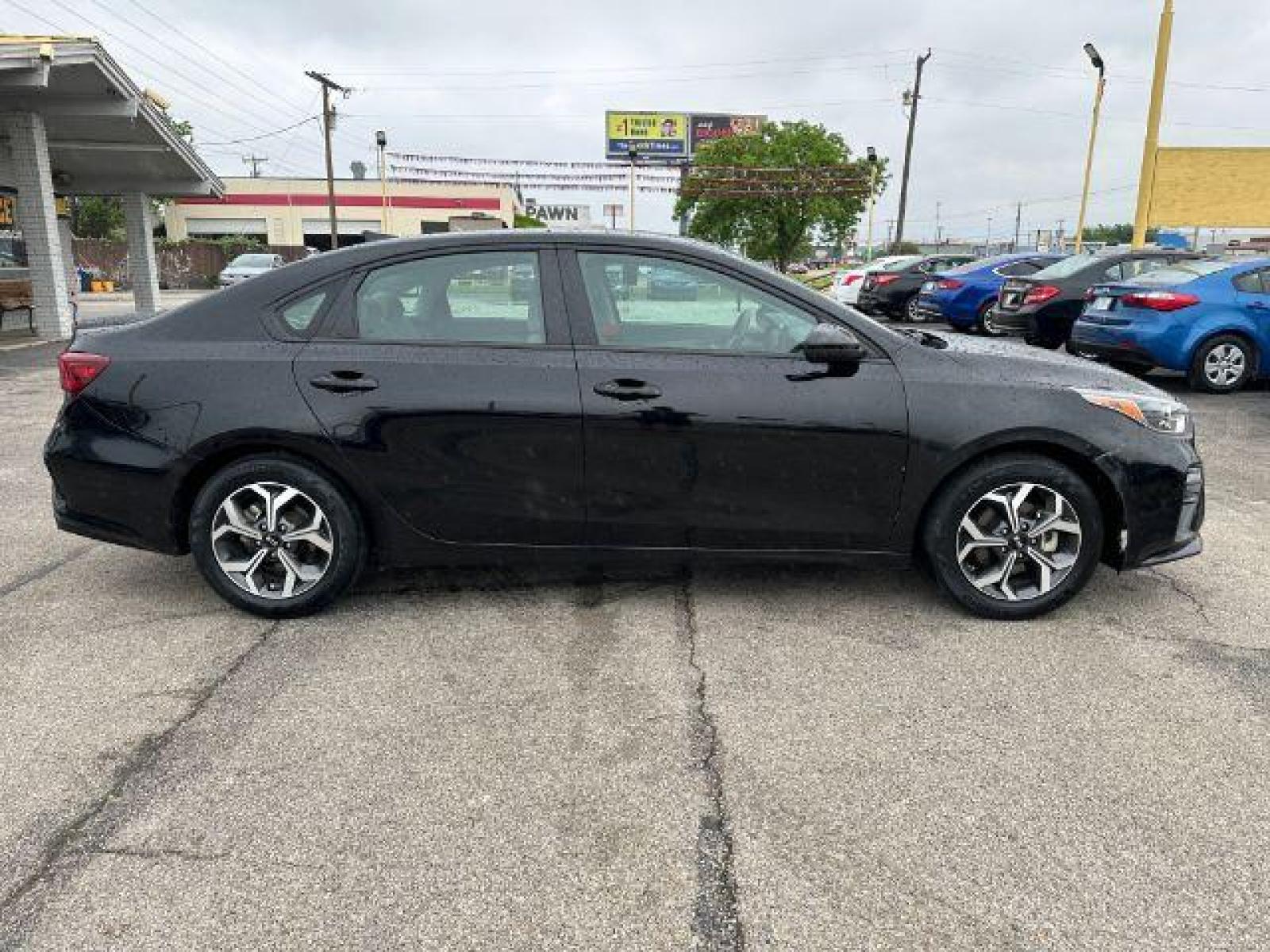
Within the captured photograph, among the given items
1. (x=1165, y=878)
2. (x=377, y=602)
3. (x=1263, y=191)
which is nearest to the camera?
(x=1165, y=878)

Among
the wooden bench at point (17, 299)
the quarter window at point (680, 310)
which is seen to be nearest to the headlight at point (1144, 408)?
the quarter window at point (680, 310)

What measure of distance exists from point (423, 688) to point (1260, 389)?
1037cm

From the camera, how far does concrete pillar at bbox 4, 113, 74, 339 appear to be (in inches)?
573

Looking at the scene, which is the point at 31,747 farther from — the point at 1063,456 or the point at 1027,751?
the point at 1063,456

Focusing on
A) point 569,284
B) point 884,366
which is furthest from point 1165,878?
point 569,284

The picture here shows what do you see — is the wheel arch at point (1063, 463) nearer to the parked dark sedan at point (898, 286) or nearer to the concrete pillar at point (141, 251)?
the parked dark sedan at point (898, 286)

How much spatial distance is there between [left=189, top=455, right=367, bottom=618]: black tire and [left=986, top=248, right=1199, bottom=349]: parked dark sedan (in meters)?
10.4

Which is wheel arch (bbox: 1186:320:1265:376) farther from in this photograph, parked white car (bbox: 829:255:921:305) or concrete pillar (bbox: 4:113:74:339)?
concrete pillar (bbox: 4:113:74:339)

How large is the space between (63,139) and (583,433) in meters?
18.0

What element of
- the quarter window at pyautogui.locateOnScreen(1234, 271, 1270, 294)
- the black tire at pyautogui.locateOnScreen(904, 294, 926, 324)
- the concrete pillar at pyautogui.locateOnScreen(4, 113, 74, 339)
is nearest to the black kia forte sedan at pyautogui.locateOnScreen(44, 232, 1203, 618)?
the quarter window at pyautogui.locateOnScreen(1234, 271, 1270, 294)

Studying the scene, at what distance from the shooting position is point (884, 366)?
3676 mm

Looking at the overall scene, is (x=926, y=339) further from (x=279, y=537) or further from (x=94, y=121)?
(x=94, y=121)

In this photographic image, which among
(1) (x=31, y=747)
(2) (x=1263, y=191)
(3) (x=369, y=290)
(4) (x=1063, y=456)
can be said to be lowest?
(1) (x=31, y=747)

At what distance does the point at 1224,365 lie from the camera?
938 cm
